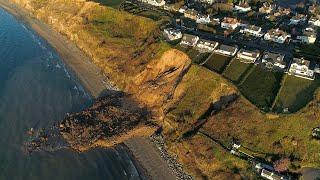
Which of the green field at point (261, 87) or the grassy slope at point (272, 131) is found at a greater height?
the green field at point (261, 87)

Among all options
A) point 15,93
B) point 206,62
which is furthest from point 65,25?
point 206,62

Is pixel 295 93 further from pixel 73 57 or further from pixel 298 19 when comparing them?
pixel 73 57

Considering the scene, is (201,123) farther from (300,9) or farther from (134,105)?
(300,9)

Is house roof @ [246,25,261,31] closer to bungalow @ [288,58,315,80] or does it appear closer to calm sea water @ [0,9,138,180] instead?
bungalow @ [288,58,315,80]

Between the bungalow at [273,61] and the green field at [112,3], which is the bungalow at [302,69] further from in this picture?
the green field at [112,3]

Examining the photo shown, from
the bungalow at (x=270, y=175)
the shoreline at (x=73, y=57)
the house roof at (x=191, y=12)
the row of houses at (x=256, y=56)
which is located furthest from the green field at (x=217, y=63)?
the bungalow at (x=270, y=175)

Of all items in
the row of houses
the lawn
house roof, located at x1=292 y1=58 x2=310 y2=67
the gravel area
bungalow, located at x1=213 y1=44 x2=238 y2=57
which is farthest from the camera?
bungalow, located at x1=213 y1=44 x2=238 y2=57

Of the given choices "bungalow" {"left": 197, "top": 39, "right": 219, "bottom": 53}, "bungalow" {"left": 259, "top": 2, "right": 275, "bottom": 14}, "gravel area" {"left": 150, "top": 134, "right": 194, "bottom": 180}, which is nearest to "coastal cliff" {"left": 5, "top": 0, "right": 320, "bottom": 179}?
"gravel area" {"left": 150, "top": 134, "right": 194, "bottom": 180}
